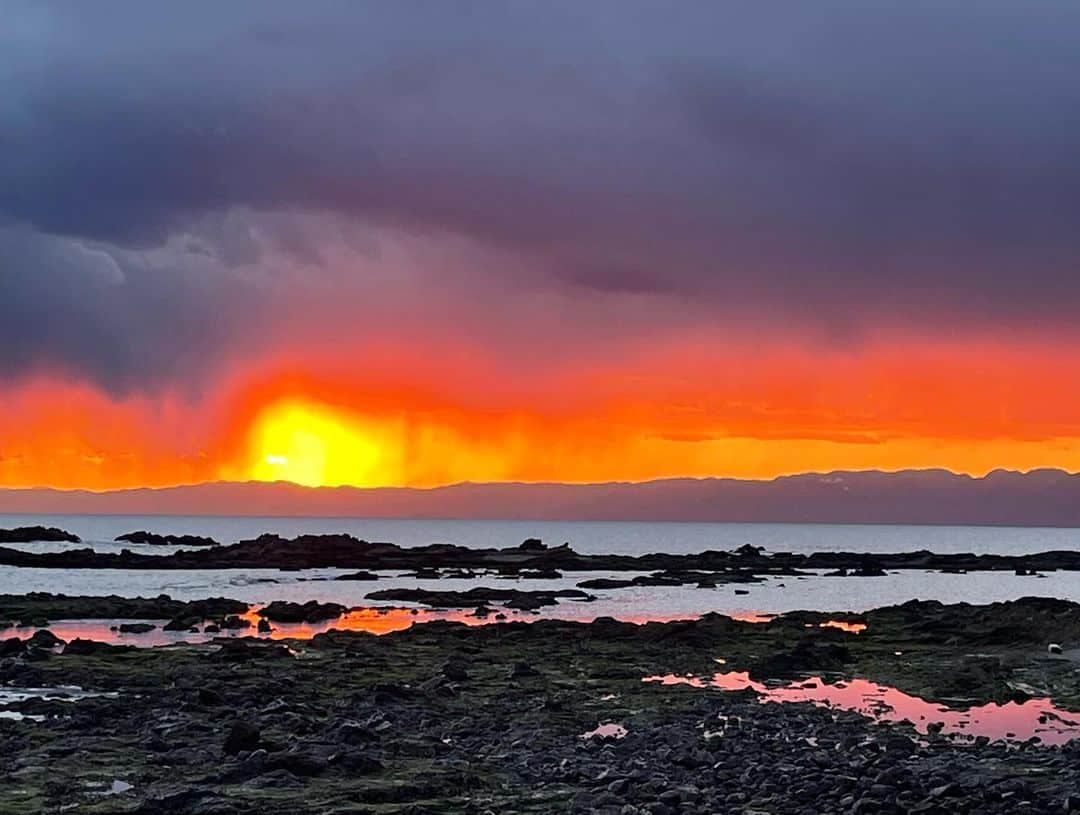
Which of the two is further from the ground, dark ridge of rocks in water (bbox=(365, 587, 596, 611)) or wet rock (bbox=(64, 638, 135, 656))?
wet rock (bbox=(64, 638, 135, 656))

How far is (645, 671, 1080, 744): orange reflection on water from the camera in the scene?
24.9 m

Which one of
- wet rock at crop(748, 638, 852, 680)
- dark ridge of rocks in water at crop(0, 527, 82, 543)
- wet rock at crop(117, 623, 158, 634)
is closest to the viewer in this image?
wet rock at crop(748, 638, 852, 680)

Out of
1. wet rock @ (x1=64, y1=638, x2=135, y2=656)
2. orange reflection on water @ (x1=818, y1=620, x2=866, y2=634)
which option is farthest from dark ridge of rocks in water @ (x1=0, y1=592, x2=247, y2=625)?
orange reflection on water @ (x1=818, y1=620, x2=866, y2=634)

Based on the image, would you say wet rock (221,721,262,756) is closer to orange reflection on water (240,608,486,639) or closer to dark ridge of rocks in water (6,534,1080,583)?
orange reflection on water (240,608,486,639)

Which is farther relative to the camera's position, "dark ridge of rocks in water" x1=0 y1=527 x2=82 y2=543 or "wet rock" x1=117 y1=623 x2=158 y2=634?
"dark ridge of rocks in water" x1=0 y1=527 x2=82 y2=543

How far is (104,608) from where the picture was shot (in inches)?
2368

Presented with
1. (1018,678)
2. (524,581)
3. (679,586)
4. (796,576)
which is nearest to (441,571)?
(524,581)

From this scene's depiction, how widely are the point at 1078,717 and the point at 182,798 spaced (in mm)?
20867

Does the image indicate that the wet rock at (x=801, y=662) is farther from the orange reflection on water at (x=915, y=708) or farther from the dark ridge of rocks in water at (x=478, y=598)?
the dark ridge of rocks in water at (x=478, y=598)

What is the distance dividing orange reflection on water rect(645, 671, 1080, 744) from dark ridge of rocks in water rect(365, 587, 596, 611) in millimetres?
36371

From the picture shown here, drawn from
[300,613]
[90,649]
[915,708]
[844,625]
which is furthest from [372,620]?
[915,708]

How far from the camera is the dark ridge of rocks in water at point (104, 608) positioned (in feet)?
186

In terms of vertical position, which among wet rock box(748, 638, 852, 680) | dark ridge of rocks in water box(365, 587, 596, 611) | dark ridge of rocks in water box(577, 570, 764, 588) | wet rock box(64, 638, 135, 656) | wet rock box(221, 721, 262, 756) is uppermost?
wet rock box(221, 721, 262, 756)

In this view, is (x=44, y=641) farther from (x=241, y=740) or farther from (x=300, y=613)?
(x=241, y=740)
